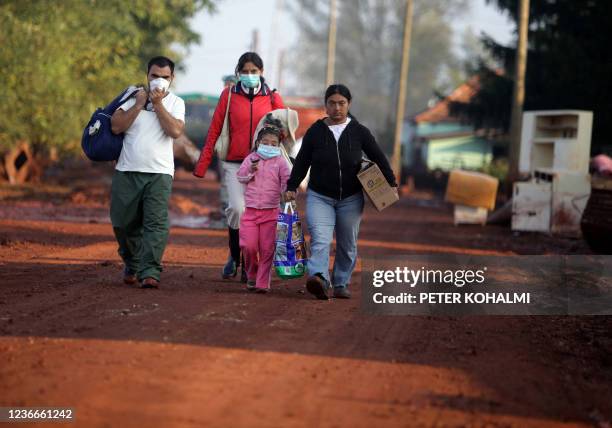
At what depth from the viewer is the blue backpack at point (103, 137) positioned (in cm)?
958

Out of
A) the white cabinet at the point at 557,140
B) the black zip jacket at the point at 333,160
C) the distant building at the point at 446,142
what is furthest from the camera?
the distant building at the point at 446,142

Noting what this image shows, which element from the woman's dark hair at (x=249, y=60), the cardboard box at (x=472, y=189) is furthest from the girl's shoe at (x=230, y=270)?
the cardboard box at (x=472, y=189)

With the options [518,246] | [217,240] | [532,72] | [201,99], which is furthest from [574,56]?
[201,99]

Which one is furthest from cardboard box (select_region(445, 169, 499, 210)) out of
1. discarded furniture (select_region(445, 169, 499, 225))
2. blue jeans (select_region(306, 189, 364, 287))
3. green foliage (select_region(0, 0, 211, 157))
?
blue jeans (select_region(306, 189, 364, 287))

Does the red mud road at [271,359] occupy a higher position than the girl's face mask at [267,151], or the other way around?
the girl's face mask at [267,151]

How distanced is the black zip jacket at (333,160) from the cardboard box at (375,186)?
92 millimetres

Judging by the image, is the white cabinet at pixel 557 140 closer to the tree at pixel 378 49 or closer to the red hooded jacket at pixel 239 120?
the red hooded jacket at pixel 239 120

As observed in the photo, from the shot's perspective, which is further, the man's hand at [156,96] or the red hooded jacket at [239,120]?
the red hooded jacket at [239,120]

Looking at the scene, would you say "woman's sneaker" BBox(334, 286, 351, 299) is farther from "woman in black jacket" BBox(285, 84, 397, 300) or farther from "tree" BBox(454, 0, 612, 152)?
"tree" BBox(454, 0, 612, 152)

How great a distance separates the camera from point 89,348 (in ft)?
21.9

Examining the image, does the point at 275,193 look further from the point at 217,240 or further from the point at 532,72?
the point at 532,72

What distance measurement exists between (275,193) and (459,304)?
6.61ft

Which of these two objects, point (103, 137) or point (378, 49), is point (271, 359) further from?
point (378, 49)

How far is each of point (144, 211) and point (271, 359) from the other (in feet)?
11.4
